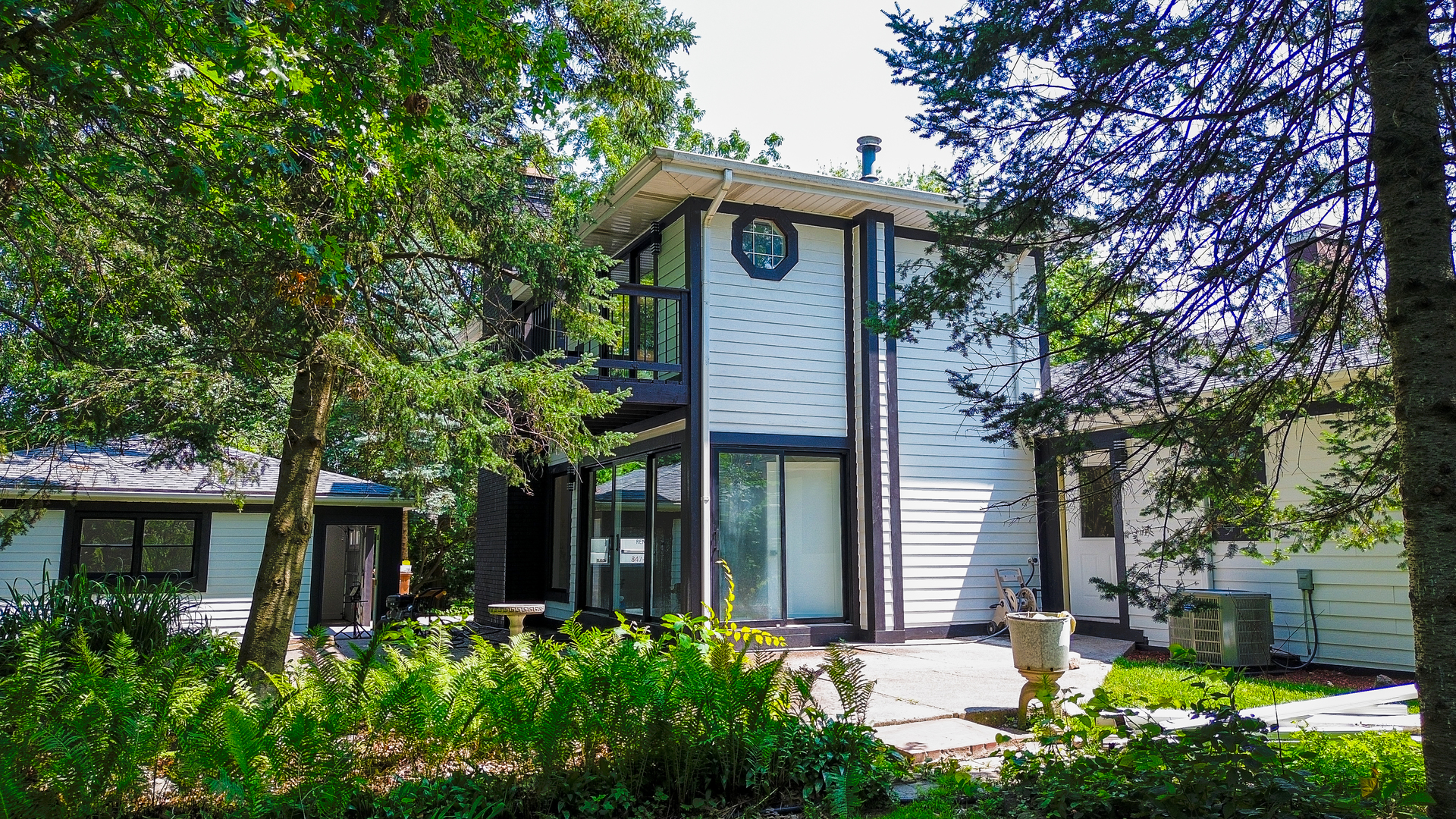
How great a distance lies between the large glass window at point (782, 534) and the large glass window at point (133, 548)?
9495 mm

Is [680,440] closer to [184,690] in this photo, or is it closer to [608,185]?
[608,185]

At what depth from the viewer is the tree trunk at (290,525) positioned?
7.20 meters

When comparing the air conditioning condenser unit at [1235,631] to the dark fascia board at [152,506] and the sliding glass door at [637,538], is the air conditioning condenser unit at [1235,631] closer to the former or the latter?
the sliding glass door at [637,538]

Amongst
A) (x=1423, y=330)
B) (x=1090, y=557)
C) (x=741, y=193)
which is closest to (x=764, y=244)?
(x=741, y=193)

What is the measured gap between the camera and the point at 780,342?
11.5 meters

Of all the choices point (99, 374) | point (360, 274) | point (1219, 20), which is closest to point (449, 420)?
point (360, 274)

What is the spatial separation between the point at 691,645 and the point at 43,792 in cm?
295

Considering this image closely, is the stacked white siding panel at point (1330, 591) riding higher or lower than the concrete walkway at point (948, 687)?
higher

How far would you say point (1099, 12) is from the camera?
15.1 ft

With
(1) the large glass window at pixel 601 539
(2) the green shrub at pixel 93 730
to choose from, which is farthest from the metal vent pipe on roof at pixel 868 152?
(2) the green shrub at pixel 93 730

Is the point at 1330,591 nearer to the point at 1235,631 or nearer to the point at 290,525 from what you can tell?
the point at 1235,631

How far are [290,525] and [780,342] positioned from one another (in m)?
6.12

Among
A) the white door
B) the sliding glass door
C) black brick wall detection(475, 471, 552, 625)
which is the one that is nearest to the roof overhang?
black brick wall detection(475, 471, 552, 625)

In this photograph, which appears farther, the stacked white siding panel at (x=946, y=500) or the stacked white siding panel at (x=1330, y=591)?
the stacked white siding panel at (x=946, y=500)
